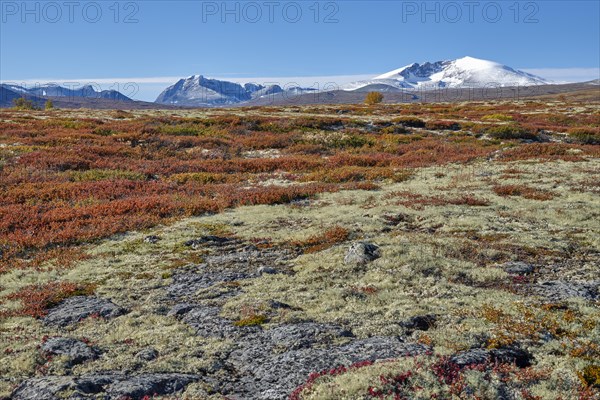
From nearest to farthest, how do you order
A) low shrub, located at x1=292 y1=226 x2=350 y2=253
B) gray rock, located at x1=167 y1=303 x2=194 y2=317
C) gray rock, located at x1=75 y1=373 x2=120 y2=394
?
gray rock, located at x1=75 y1=373 x2=120 y2=394 → gray rock, located at x1=167 y1=303 x2=194 y2=317 → low shrub, located at x1=292 y1=226 x2=350 y2=253

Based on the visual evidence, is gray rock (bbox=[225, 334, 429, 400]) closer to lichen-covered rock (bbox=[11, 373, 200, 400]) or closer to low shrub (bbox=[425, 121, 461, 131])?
lichen-covered rock (bbox=[11, 373, 200, 400])

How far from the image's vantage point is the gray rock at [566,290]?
10.9 meters

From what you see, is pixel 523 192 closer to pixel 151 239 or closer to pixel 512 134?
pixel 151 239

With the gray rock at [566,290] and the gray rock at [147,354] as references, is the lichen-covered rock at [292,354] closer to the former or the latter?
the gray rock at [147,354]

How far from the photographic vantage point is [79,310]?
11.3 meters

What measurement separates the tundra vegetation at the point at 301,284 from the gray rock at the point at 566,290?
53mm

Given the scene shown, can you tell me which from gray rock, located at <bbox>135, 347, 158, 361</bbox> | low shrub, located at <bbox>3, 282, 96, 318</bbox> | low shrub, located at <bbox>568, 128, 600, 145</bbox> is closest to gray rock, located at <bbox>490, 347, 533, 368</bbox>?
gray rock, located at <bbox>135, 347, 158, 361</bbox>

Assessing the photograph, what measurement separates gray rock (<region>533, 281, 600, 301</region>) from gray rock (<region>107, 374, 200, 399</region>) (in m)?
8.29

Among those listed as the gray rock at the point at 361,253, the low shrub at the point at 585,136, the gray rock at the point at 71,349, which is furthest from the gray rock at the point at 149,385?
the low shrub at the point at 585,136

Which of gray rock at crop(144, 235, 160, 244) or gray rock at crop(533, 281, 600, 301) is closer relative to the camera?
gray rock at crop(533, 281, 600, 301)

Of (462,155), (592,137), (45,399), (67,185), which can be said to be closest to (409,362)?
(45,399)

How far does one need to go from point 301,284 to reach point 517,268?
19.4ft

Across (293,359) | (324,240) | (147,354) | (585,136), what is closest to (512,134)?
(585,136)

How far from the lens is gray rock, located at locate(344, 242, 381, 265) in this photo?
13.5 meters
